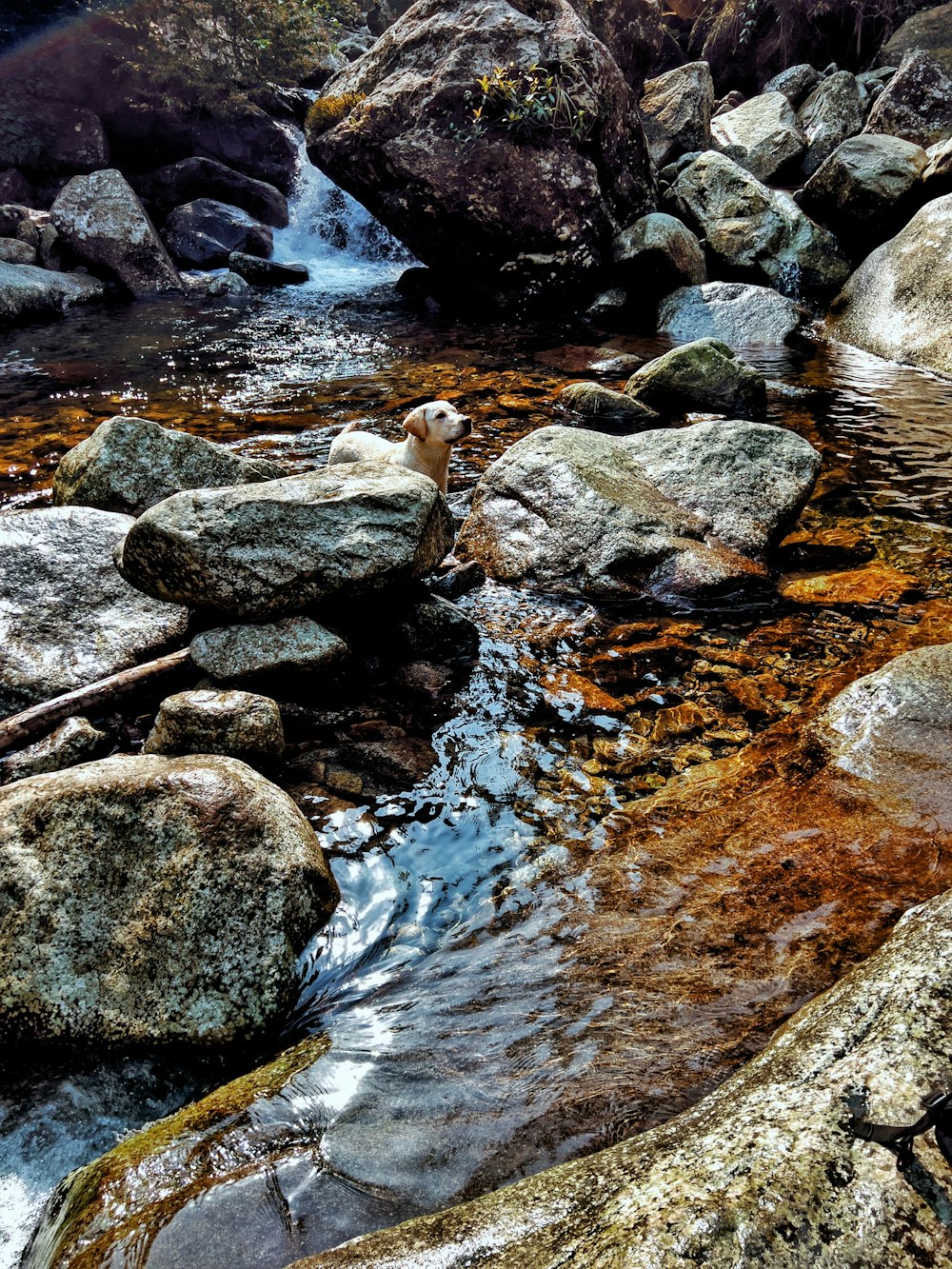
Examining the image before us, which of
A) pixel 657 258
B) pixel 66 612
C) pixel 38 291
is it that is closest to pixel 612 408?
pixel 657 258

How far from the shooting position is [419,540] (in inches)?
186

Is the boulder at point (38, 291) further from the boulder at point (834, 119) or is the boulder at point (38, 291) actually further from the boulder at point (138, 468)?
the boulder at point (834, 119)

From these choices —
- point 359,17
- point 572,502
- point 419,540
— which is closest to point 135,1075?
point 419,540

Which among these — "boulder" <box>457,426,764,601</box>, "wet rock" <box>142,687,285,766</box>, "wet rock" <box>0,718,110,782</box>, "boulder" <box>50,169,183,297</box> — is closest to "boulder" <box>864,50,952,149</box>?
"boulder" <box>50,169,183,297</box>

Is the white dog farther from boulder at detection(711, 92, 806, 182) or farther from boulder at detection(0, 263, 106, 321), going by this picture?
boulder at detection(711, 92, 806, 182)

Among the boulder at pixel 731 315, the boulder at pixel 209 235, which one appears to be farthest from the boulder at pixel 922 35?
the boulder at pixel 209 235

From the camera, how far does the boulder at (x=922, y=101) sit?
17438 millimetres

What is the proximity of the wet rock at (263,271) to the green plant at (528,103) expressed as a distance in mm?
6161

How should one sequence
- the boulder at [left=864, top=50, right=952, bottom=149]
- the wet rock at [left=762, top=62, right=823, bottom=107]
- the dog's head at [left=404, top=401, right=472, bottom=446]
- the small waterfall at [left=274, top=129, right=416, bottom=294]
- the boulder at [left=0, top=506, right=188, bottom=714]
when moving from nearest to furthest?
the boulder at [left=0, top=506, right=188, bottom=714]
the dog's head at [left=404, top=401, right=472, bottom=446]
the boulder at [left=864, top=50, right=952, bottom=149]
the small waterfall at [left=274, top=129, right=416, bottom=294]
the wet rock at [left=762, top=62, right=823, bottom=107]

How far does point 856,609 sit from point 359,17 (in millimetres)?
40545

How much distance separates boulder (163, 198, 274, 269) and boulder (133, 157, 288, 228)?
3.84 feet

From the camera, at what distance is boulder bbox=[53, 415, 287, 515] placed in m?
5.90

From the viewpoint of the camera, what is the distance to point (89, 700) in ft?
13.5

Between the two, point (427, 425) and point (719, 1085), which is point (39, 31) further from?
point (719, 1085)
